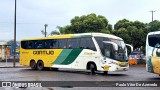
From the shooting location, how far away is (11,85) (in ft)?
51.3

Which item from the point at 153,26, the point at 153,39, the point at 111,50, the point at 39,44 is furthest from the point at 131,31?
the point at 153,39

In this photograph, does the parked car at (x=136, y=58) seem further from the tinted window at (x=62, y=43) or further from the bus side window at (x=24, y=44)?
the tinted window at (x=62, y=43)

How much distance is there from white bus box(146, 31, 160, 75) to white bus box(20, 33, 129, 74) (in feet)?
10.0

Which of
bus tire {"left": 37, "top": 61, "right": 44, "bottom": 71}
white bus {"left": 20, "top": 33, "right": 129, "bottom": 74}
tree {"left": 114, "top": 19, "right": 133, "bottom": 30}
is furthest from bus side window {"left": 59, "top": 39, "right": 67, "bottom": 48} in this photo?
tree {"left": 114, "top": 19, "right": 133, "bottom": 30}

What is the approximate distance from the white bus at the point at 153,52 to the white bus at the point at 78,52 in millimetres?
3058

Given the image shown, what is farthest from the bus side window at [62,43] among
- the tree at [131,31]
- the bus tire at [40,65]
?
the tree at [131,31]

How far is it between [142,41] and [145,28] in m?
2.63

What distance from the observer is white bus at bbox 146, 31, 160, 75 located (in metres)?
21.5

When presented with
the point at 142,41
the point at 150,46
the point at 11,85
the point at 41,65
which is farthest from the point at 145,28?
the point at 11,85

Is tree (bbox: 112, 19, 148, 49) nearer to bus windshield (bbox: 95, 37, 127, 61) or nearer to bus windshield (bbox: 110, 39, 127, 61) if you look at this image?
bus windshield (bbox: 110, 39, 127, 61)

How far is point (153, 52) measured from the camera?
21.8m

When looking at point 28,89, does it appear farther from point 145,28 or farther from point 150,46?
point 145,28

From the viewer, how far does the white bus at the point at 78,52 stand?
2492 cm

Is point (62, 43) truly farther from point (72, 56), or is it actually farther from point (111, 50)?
point (111, 50)
